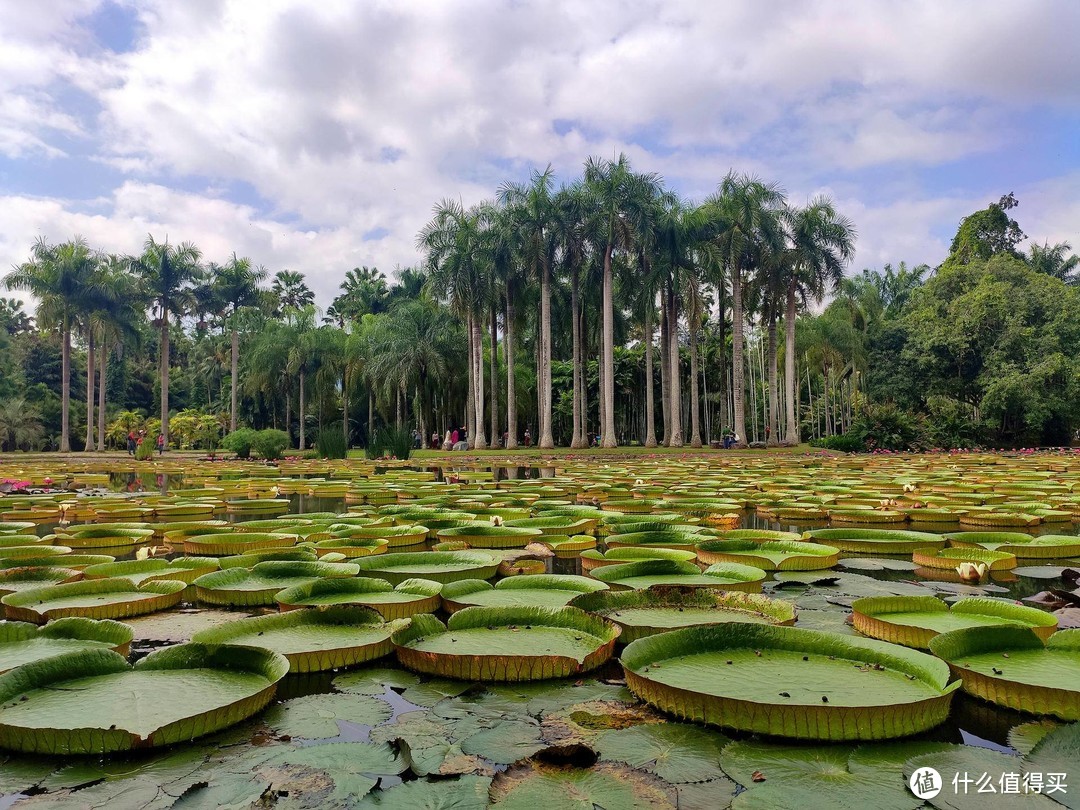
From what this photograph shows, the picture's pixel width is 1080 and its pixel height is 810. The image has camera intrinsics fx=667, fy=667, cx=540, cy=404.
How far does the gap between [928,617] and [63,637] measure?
4.13 metres

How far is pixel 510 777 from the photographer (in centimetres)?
182

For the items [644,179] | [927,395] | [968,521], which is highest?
[644,179]

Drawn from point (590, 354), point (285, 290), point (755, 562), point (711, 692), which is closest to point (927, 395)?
point (590, 354)

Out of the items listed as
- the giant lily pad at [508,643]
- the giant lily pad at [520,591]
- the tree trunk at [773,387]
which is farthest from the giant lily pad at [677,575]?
the tree trunk at [773,387]

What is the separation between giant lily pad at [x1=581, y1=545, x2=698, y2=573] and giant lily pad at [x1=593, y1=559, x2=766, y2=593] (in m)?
0.39

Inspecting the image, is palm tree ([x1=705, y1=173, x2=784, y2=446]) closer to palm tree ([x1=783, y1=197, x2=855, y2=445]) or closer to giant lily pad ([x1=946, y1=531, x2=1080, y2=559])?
palm tree ([x1=783, y1=197, x2=855, y2=445])

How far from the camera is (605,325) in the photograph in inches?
1135

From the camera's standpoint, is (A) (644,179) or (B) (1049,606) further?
(A) (644,179)

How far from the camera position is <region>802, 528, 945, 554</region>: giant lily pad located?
5.60m

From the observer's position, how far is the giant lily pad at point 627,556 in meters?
4.96

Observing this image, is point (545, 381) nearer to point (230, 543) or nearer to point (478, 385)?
point (478, 385)

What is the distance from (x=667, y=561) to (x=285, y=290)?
6728cm

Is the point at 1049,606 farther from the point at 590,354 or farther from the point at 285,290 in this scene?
the point at 285,290

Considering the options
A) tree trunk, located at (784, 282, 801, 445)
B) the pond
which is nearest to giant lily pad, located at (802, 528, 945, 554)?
the pond
